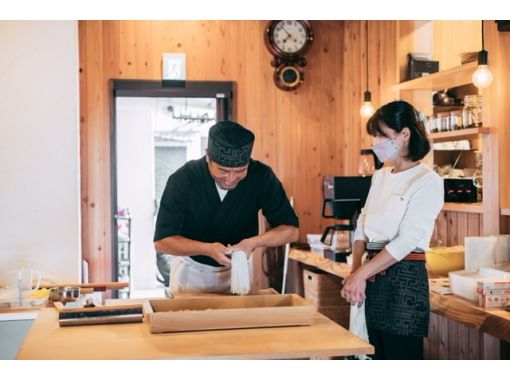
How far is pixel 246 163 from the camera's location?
242 cm

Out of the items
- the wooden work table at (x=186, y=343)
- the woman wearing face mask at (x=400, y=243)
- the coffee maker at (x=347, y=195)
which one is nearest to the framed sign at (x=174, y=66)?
A: the coffee maker at (x=347, y=195)

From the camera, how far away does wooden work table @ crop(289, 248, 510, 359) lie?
97.8 inches

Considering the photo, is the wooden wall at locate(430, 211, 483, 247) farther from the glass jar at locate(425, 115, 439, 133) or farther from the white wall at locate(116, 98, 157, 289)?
the white wall at locate(116, 98, 157, 289)

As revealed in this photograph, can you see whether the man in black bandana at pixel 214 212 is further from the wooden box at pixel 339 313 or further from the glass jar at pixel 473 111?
the wooden box at pixel 339 313

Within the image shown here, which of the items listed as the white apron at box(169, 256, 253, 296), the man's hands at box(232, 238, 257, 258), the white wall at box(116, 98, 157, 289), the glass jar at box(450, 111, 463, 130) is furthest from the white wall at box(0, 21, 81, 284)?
the white wall at box(116, 98, 157, 289)

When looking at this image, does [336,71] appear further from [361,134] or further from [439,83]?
[439,83]

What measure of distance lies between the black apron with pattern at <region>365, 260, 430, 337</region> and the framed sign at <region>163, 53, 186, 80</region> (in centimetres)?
286

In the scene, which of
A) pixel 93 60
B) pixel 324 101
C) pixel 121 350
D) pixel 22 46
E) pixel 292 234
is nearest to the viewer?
pixel 121 350

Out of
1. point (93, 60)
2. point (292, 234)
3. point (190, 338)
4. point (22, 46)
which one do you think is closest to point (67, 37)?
point (22, 46)

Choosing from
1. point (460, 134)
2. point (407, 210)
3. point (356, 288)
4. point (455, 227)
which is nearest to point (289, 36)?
point (460, 134)

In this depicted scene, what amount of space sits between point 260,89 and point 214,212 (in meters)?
2.53

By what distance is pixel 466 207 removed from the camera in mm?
3457

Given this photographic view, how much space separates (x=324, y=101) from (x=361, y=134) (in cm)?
48

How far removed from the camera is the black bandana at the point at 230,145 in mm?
2354
